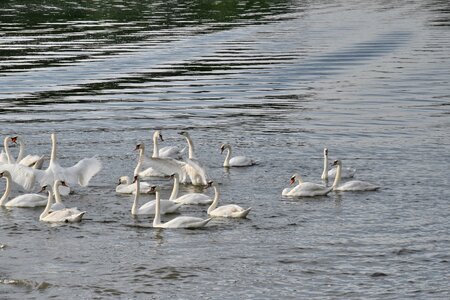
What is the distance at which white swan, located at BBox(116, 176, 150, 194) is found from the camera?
24766 mm

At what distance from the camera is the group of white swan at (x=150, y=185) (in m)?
22.5

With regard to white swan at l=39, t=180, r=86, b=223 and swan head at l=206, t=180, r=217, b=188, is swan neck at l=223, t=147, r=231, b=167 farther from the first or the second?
white swan at l=39, t=180, r=86, b=223

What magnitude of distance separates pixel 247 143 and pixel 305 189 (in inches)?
257

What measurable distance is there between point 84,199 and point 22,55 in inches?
1131

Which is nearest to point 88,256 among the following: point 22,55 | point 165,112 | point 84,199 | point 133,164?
point 84,199

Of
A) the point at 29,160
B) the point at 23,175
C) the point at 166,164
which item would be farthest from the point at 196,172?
the point at 29,160

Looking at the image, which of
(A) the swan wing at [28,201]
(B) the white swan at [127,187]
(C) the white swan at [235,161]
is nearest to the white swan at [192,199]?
(B) the white swan at [127,187]

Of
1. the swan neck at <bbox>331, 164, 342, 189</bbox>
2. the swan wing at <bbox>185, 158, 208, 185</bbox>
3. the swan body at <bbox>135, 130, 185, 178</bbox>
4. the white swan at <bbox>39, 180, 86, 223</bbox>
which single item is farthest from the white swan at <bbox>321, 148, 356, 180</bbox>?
the white swan at <bbox>39, 180, 86, 223</bbox>

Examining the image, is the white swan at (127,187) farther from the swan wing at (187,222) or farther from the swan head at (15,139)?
the swan head at (15,139)

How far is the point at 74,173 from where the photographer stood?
2533cm

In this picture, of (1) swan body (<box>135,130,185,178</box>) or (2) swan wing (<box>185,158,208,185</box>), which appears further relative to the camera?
(1) swan body (<box>135,130,185,178</box>)

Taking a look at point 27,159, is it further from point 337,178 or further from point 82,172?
point 337,178

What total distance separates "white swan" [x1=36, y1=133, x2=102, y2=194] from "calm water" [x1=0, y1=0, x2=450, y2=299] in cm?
35

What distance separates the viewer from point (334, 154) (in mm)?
28859
